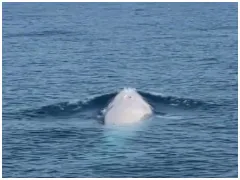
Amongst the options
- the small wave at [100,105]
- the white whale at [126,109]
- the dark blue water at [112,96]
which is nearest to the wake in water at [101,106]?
the small wave at [100,105]

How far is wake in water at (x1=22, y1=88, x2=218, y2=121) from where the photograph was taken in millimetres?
99125

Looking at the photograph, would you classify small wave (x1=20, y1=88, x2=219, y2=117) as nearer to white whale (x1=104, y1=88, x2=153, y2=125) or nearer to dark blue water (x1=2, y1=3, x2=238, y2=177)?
dark blue water (x1=2, y1=3, x2=238, y2=177)

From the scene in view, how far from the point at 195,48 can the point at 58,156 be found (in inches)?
2979

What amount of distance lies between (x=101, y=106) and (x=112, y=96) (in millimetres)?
5546

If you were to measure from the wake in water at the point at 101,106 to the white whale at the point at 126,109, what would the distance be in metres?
1.71

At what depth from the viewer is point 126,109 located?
96.2 metres

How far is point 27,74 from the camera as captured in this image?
127 metres

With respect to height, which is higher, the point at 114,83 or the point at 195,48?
the point at 195,48

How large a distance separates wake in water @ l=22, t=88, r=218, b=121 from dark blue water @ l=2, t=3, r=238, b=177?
15cm

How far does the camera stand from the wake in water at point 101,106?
99.1 meters

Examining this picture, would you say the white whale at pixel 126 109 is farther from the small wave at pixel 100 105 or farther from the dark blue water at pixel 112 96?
the small wave at pixel 100 105

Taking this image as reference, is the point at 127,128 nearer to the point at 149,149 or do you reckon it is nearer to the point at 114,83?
the point at 149,149

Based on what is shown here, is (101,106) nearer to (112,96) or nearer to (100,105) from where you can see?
(100,105)

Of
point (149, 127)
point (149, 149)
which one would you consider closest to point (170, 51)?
point (149, 127)
